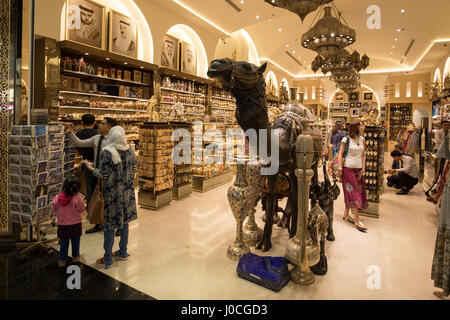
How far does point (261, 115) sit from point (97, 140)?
207 centimetres

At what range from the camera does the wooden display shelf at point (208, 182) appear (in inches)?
236

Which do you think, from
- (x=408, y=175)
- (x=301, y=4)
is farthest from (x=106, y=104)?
(x=408, y=175)

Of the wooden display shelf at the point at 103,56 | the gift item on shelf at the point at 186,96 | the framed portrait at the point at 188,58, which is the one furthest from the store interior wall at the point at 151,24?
the gift item on shelf at the point at 186,96

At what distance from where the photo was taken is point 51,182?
3.19 metres

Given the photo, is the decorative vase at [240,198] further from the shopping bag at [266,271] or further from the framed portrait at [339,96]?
the framed portrait at [339,96]

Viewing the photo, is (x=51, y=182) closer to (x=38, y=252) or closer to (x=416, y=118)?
(x=38, y=252)

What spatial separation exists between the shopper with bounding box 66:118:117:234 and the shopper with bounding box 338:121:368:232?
3224 mm

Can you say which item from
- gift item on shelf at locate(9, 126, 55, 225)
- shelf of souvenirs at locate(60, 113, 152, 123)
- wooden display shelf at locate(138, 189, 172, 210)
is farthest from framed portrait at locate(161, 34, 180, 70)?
gift item on shelf at locate(9, 126, 55, 225)

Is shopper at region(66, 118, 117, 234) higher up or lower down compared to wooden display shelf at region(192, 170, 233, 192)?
higher up

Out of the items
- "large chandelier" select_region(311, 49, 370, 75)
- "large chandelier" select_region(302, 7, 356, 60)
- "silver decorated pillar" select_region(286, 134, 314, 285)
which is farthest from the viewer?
"large chandelier" select_region(311, 49, 370, 75)

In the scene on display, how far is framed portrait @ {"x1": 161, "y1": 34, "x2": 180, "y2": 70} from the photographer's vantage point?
793cm

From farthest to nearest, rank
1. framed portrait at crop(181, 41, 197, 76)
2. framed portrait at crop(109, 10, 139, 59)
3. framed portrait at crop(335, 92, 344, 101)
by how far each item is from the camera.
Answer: framed portrait at crop(335, 92, 344, 101)
framed portrait at crop(181, 41, 197, 76)
framed portrait at crop(109, 10, 139, 59)

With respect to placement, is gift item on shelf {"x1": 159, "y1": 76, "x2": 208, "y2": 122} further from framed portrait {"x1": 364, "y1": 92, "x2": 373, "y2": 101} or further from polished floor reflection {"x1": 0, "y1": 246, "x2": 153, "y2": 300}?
framed portrait {"x1": 364, "y1": 92, "x2": 373, "y2": 101}

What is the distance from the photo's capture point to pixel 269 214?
9.89 feet
